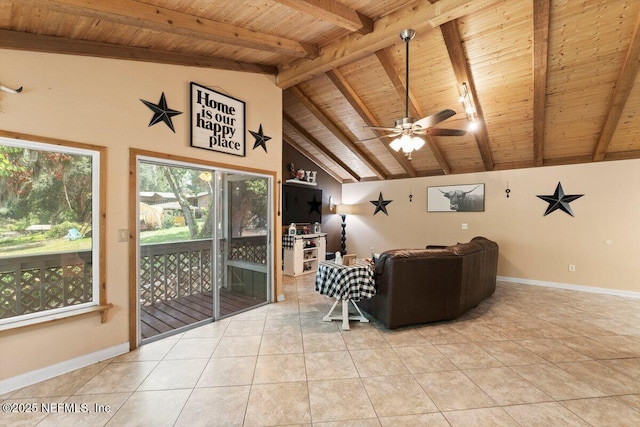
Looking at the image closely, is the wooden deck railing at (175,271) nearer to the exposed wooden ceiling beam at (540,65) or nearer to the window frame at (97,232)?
the window frame at (97,232)

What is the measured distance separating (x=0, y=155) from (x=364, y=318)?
13.2ft

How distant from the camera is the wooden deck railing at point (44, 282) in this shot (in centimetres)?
237

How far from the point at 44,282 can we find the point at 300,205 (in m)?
4.84

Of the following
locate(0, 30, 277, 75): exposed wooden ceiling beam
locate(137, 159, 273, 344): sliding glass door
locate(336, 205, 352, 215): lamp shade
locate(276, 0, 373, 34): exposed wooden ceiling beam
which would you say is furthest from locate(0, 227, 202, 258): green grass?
locate(336, 205, 352, 215): lamp shade

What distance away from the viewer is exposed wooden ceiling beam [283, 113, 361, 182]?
6.19m

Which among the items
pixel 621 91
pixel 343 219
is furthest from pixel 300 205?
pixel 621 91

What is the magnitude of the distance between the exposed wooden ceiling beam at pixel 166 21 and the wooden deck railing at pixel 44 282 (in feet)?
6.88

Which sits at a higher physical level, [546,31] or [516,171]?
[546,31]

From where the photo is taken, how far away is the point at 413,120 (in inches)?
123

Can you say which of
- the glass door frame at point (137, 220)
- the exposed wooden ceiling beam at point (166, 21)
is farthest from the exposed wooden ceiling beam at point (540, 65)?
the glass door frame at point (137, 220)

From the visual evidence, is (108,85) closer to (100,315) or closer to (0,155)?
(0,155)

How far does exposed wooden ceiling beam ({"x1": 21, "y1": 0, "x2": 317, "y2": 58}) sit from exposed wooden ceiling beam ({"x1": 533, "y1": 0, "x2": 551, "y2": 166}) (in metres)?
2.87

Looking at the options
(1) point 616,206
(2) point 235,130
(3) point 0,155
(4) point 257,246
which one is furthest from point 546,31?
(3) point 0,155

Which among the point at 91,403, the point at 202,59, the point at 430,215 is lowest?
the point at 91,403
